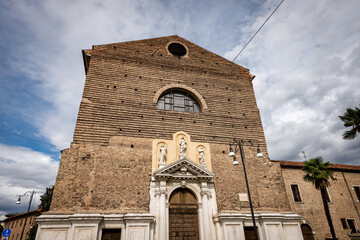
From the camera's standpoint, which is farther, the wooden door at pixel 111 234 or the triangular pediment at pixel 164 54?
the triangular pediment at pixel 164 54

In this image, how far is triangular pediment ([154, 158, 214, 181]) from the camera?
10.9 metres

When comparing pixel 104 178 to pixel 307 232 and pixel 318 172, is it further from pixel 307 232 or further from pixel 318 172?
pixel 318 172

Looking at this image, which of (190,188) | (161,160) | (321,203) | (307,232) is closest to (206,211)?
(190,188)

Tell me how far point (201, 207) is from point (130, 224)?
3.44 meters

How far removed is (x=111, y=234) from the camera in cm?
940

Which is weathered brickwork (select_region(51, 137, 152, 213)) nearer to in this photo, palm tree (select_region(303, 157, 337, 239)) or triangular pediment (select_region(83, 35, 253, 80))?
triangular pediment (select_region(83, 35, 253, 80))

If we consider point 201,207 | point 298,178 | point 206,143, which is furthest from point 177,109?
point 298,178

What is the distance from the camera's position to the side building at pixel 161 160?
9.66 m

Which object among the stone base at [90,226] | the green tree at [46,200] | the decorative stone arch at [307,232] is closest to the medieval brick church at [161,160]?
the stone base at [90,226]

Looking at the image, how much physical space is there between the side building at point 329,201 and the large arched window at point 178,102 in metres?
8.46

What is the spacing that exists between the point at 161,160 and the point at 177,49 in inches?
332

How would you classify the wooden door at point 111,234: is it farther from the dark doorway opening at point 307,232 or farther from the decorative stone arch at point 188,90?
the dark doorway opening at point 307,232

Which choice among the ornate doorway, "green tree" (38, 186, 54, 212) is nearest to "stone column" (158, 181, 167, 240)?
the ornate doorway

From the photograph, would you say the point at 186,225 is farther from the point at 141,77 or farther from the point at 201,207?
the point at 141,77
